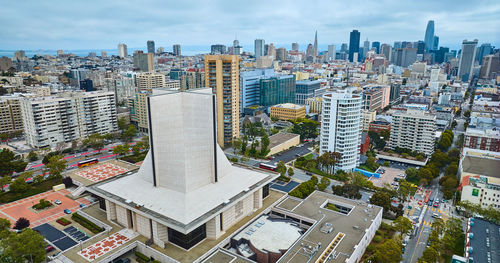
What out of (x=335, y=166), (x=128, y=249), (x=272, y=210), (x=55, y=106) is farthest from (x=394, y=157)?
(x=55, y=106)

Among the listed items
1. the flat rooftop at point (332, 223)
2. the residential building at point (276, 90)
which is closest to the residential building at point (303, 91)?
the residential building at point (276, 90)

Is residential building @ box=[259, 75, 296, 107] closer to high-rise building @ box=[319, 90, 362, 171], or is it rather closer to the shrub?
high-rise building @ box=[319, 90, 362, 171]

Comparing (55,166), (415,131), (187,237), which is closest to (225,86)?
(55,166)

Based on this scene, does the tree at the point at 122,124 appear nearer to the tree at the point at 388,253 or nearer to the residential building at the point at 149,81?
the residential building at the point at 149,81

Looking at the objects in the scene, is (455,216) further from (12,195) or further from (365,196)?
(12,195)

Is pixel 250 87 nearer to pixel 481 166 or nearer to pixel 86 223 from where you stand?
pixel 481 166
